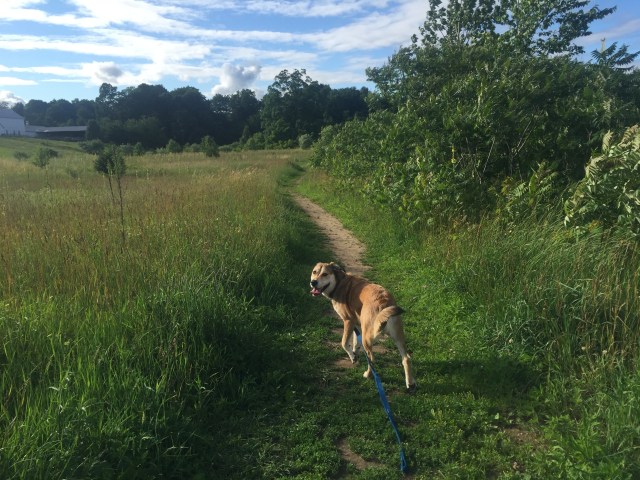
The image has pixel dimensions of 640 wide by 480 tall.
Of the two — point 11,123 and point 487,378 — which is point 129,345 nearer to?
point 487,378

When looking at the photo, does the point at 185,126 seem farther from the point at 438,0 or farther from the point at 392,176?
the point at 392,176

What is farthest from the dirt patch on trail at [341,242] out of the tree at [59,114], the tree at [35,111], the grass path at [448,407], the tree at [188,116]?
the tree at [35,111]

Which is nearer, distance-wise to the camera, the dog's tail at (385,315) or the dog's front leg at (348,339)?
the dog's tail at (385,315)

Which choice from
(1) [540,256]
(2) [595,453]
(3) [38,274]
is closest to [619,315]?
(1) [540,256]

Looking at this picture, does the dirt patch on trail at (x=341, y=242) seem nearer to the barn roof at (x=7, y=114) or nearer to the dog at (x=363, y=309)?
the dog at (x=363, y=309)

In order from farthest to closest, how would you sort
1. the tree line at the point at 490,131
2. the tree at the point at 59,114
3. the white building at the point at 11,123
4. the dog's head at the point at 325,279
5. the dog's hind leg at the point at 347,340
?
the tree at the point at 59,114 < the white building at the point at 11,123 < the tree line at the point at 490,131 < the dog's head at the point at 325,279 < the dog's hind leg at the point at 347,340

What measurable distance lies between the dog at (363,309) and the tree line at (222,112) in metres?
60.8

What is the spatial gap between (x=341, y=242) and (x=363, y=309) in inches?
212

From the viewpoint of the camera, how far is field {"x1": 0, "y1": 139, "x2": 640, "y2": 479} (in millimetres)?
2629

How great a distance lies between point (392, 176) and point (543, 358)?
20.4ft

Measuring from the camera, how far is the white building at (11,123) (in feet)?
245

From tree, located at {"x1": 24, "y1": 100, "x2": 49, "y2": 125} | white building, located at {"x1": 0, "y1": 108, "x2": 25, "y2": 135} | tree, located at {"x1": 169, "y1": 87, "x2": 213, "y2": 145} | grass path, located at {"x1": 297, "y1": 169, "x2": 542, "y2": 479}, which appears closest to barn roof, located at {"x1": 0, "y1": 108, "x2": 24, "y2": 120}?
white building, located at {"x1": 0, "y1": 108, "x2": 25, "y2": 135}

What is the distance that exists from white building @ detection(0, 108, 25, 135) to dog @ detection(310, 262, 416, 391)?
91475mm

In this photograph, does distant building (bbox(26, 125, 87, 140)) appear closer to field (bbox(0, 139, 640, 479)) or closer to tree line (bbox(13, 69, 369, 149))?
tree line (bbox(13, 69, 369, 149))
